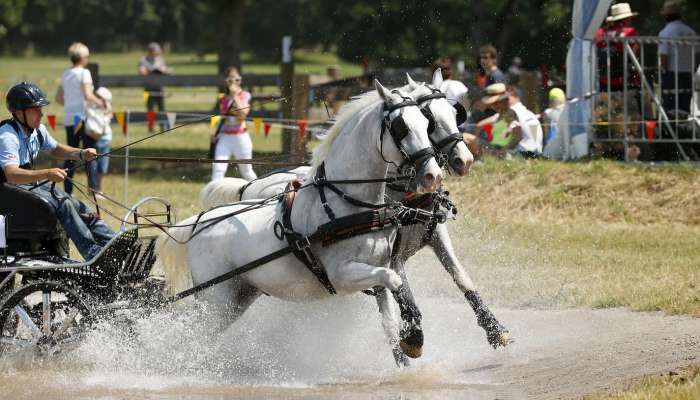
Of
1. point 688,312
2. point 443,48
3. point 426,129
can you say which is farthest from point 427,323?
point 443,48

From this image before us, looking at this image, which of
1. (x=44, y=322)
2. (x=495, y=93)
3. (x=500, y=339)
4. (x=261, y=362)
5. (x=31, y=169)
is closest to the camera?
(x=500, y=339)

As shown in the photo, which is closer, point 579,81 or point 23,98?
point 23,98

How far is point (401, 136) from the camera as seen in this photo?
265 inches

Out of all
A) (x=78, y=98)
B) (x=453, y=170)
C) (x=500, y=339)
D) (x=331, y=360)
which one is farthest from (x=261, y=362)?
(x=78, y=98)

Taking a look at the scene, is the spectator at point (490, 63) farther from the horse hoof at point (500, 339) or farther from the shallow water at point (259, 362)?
the horse hoof at point (500, 339)

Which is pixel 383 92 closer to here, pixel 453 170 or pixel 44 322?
pixel 453 170

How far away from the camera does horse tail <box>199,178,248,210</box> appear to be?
9.15 metres

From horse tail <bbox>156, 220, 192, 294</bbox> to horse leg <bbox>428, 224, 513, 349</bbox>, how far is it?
167 centimetres

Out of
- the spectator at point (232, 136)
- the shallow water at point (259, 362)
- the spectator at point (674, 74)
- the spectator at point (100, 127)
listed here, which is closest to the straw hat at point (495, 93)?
the spectator at point (674, 74)

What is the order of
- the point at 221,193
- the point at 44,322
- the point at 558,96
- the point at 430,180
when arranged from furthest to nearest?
the point at 558,96
the point at 221,193
the point at 44,322
the point at 430,180

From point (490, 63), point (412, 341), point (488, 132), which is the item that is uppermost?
point (490, 63)

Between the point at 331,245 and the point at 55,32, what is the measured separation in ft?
280

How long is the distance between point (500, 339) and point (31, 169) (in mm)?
3398

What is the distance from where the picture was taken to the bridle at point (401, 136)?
21.8 ft
